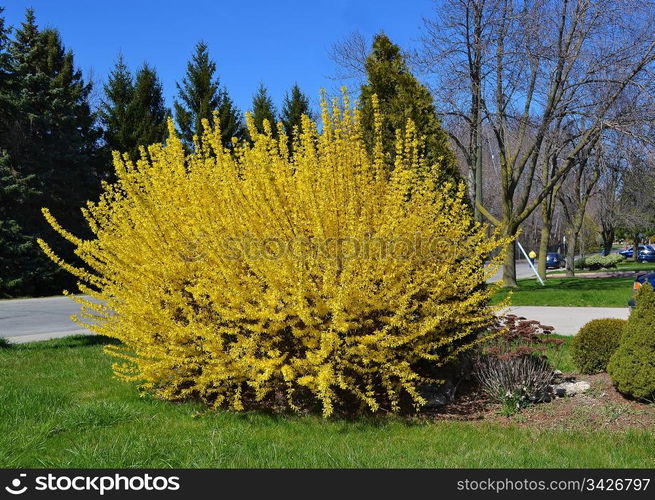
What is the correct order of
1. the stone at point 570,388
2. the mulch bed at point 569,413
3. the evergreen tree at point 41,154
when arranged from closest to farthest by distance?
the mulch bed at point 569,413 < the stone at point 570,388 < the evergreen tree at point 41,154

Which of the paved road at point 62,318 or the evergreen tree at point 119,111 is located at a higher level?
the evergreen tree at point 119,111

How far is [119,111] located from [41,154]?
134 inches

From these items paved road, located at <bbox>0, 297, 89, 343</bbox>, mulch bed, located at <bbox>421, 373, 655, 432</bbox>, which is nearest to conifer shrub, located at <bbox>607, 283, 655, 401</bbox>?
mulch bed, located at <bbox>421, 373, 655, 432</bbox>

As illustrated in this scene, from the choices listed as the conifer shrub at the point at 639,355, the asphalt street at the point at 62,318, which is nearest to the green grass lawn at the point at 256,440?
the conifer shrub at the point at 639,355

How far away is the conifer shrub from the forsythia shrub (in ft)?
3.93

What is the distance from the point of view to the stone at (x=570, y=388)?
5211mm

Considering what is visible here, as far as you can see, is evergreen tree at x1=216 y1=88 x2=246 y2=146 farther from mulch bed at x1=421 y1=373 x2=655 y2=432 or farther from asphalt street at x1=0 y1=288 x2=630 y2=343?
mulch bed at x1=421 y1=373 x2=655 y2=432

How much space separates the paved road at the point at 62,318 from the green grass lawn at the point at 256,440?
15.4ft

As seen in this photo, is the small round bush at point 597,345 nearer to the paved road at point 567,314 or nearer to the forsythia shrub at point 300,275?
the forsythia shrub at point 300,275

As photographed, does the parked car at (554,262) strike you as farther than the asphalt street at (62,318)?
Yes

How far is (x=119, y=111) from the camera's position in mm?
22219

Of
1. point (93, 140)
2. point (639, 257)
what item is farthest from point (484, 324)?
point (639, 257)

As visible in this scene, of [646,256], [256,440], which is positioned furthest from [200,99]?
[646,256]
